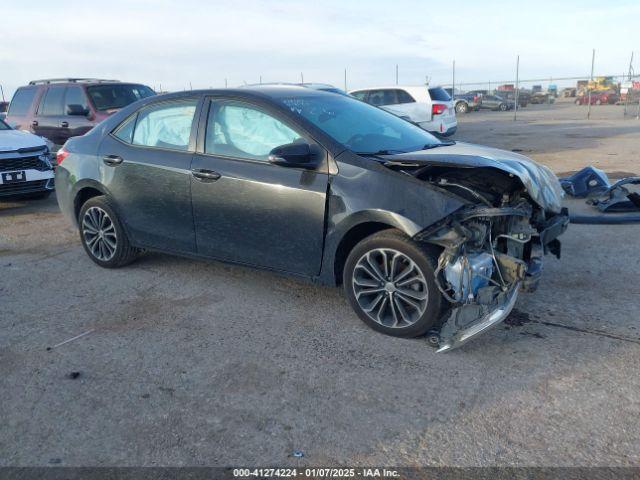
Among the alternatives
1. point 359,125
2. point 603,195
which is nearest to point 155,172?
point 359,125

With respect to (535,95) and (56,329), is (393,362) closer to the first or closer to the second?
(56,329)

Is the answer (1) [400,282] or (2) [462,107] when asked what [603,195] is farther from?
(2) [462,107]

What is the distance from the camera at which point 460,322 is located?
3621 mm

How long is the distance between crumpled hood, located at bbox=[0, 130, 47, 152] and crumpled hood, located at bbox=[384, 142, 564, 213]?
631 cm

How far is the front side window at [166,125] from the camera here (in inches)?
188

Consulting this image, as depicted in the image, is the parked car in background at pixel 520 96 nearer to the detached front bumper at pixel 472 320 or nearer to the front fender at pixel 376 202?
the front fender at pixel 376 202

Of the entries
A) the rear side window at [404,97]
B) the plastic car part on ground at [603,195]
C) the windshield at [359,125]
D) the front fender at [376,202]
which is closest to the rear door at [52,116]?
the windshield at [359,125]

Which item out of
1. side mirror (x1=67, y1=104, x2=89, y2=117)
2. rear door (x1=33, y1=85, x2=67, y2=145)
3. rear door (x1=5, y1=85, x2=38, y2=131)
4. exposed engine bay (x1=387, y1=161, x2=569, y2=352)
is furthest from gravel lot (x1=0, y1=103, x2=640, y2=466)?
rear door (x1=5, y1=85, x2=38, y2=131)

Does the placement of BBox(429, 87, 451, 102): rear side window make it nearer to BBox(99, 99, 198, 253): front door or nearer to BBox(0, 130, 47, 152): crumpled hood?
BBox(0, 130, 47, 152): crumpled hood

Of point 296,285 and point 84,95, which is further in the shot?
point 84,95

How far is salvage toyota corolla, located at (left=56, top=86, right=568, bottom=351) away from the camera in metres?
3.67

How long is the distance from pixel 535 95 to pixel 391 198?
4899 centimetres

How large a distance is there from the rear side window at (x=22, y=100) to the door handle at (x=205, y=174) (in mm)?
8492

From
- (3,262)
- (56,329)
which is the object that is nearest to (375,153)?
(56,329)
